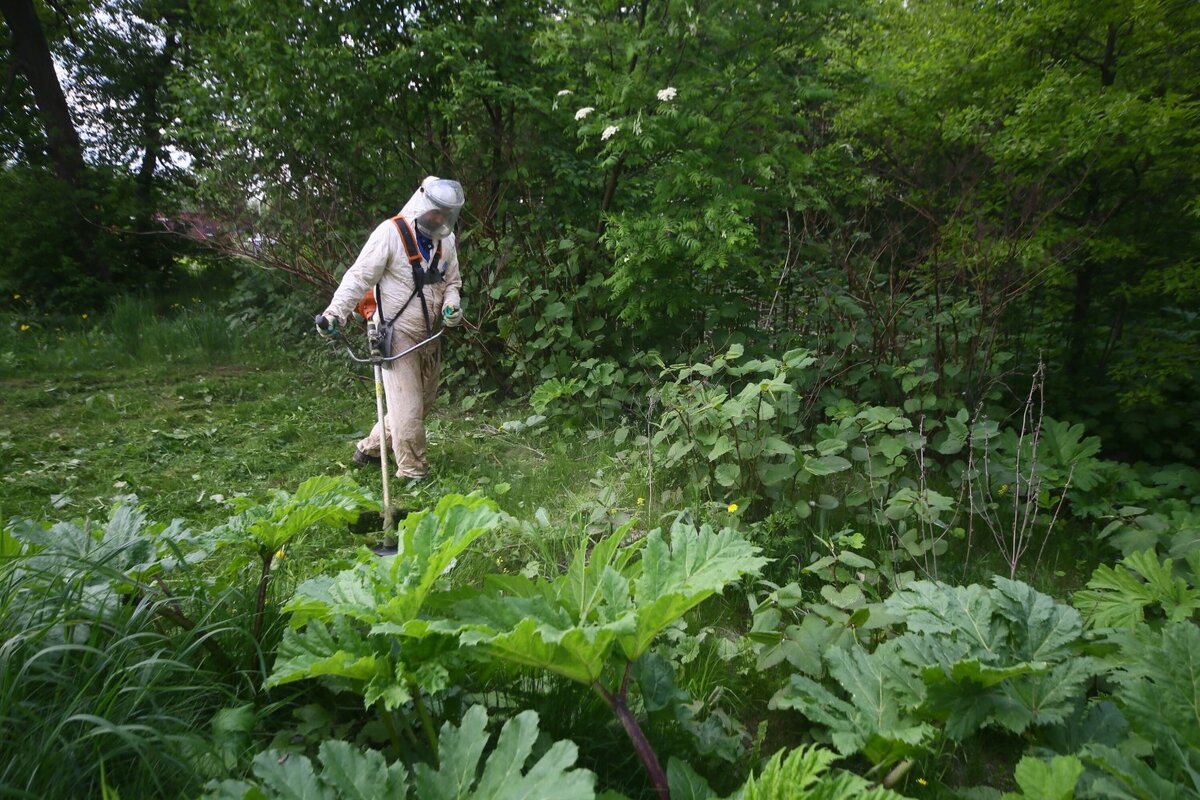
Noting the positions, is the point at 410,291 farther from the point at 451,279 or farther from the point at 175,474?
the point at 175,474

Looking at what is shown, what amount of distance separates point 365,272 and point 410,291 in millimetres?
320

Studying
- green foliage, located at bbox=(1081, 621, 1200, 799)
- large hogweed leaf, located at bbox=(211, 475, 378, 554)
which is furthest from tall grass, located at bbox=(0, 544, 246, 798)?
green foliage, located at bbox=(1081, 621, 1200, 799)

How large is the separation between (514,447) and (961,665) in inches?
151

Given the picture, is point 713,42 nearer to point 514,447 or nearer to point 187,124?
point 514,447

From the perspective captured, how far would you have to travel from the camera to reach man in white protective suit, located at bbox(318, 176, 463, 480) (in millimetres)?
4492

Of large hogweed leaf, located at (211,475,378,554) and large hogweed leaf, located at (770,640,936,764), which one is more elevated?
large hogweed leaf, located at (211,475,378,554)

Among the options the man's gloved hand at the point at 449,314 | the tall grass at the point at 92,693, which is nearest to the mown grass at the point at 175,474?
the tall grass at the point at 92,693

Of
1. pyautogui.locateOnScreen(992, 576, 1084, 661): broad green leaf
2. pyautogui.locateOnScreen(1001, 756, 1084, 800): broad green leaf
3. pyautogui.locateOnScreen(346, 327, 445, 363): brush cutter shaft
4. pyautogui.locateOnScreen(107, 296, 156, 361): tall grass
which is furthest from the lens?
pyautogui.locateOnScreen(107, 296, 156, 361): tall grass

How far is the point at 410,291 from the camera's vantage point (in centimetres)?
472

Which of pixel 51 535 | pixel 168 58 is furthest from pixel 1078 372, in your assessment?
pixel 168 58

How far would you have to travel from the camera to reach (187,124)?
9.47 meters

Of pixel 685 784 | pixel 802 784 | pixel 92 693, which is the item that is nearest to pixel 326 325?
pixel 92 693

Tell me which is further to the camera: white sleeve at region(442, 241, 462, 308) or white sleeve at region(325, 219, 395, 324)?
white sleeve at region(442, 241, 462, 308)

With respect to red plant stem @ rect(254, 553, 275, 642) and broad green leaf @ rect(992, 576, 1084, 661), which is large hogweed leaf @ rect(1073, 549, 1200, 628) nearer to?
broad green leaf @ rect(992, 576, 1084, 661)
